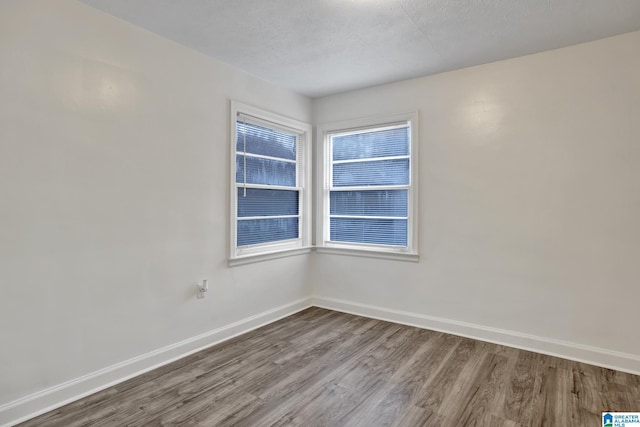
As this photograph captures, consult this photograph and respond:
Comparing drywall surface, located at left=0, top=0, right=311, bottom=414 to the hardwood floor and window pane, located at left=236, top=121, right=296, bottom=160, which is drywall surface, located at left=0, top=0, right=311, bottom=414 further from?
the hardwood floor

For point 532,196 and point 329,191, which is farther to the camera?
point 329,191

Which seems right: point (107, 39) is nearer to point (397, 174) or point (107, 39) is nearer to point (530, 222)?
point (397, 174)

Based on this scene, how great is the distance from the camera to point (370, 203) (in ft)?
13.2

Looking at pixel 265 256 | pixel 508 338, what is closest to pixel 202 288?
pixel 265 256

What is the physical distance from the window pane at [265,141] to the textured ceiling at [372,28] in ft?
1.95

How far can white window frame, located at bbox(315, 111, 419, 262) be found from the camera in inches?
142

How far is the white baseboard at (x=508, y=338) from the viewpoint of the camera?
2.70 m

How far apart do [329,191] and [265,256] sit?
3.91 ft

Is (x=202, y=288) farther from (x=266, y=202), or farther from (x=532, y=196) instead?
(x=532, y=196)

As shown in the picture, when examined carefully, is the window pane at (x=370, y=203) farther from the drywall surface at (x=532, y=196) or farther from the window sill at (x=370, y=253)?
the window sill at (x=370, y=253)

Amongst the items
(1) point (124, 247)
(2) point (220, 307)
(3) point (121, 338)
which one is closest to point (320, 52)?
(1) point (124, 247)

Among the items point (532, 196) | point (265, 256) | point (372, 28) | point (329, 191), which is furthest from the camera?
point (329, 191)

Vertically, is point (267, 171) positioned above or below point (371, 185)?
above

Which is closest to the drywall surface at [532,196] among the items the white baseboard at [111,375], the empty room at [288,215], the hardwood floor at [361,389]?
the empty room at [288,215]
